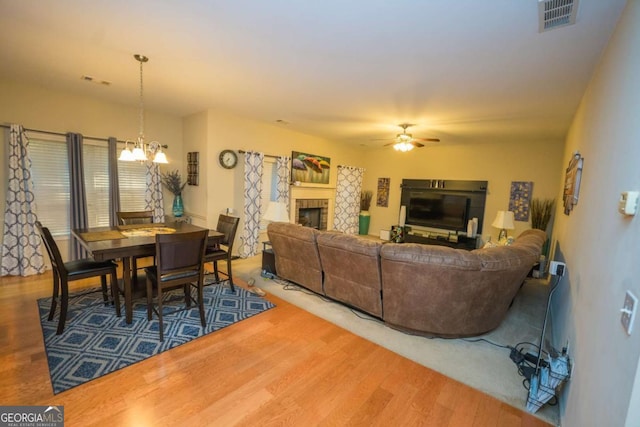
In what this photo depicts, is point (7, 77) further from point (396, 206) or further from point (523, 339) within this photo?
point (396, 206)

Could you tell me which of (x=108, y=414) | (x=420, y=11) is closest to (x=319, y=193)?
(x=420, y=11)

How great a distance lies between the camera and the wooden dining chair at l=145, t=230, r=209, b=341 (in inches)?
97.9

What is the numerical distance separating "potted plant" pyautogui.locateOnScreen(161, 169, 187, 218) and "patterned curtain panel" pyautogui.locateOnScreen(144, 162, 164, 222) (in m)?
0.16

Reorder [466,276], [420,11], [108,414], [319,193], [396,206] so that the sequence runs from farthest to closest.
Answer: [396,206] → [319,193] → [466,276] → [420,11] → [108,414]

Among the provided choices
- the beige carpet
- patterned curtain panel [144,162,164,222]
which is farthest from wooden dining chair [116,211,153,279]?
the beige carpet

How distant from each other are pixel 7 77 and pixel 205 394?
4562mm

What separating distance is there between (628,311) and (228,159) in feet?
16.2

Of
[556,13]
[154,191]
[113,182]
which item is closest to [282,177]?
[154,191]

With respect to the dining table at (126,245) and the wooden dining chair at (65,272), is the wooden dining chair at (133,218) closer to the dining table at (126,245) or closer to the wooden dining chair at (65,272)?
the dining table at (126,245)

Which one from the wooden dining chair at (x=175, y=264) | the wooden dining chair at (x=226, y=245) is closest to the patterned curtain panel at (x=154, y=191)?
the wooden dining chair at (x=226, y=245)

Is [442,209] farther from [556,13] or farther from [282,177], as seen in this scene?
[556,13]

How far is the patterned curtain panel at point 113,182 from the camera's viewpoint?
4.37 m

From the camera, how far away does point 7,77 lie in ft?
11.4

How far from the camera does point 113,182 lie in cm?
441
